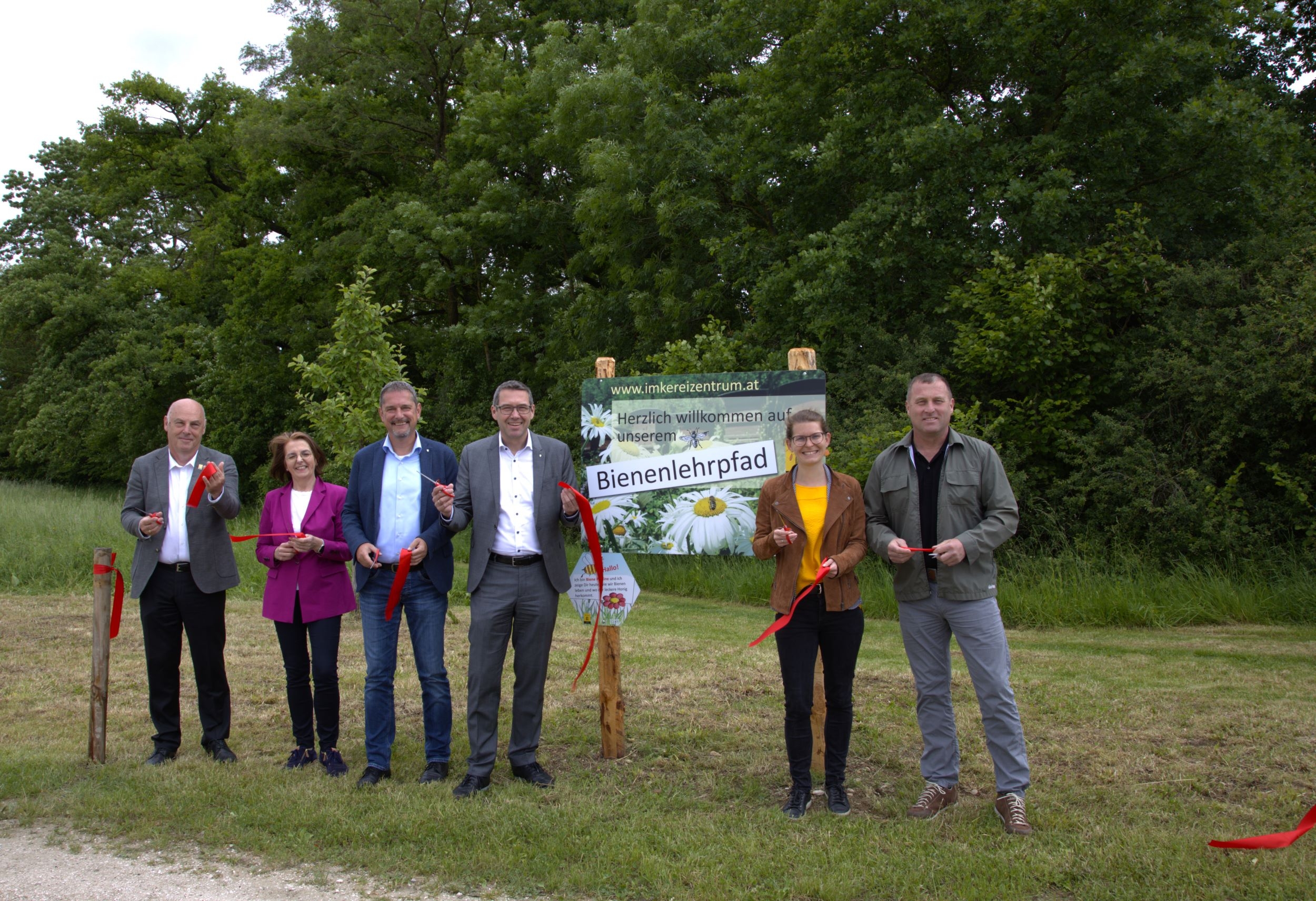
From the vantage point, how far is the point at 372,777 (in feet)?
17.4

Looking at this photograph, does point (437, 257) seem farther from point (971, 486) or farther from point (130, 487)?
point (971, 486)

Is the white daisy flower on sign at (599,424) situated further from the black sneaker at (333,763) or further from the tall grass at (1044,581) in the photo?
the tall grass at (1044,581)

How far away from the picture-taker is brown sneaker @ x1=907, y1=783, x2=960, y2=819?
15.6 feet

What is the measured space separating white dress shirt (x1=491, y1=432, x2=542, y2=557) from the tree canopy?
7885mm

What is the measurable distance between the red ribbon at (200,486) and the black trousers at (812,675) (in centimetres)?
324

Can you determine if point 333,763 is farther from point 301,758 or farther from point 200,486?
point 200,486

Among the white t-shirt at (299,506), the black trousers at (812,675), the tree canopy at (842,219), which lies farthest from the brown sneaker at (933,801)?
the tree canopy at (842,219)

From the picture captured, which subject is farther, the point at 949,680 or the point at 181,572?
the point at 181,572

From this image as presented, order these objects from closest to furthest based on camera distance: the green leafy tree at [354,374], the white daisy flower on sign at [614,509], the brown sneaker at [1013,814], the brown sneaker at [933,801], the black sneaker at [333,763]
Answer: the brown sneaker at [1013,814] → the brown sneaker at [933,801] → the black sneaker at [333,763] → the white daisy flower on sign at [614,509] → the green leafy tree at [354,374]

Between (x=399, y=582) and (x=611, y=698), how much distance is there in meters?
1.53

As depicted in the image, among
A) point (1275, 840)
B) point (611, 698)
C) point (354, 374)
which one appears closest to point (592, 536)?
point (611, 698)

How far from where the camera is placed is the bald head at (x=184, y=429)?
18.7 feet

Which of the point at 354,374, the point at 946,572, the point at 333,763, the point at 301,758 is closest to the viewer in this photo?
the point at 946,572

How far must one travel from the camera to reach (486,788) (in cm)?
517
